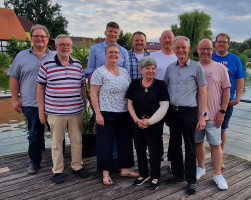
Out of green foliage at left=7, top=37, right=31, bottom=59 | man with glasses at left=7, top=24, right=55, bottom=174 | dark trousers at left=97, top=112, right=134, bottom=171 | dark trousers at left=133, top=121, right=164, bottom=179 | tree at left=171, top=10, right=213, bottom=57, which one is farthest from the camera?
tree at left=171, top=10, right=213, bottom=57

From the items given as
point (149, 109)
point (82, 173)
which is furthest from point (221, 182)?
point (82, 173)

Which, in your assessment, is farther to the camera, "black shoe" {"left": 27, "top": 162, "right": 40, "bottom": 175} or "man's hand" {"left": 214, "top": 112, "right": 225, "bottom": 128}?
"black shoe" {"left": 27, "top": 162, "right": 40, "bottom": 175}

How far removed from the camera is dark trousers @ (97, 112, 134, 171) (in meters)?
2.62

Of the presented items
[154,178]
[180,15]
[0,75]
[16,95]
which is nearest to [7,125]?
[16,95]

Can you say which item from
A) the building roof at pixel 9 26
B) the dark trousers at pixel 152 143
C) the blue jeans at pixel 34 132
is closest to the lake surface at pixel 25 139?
the blue jeans at pixel 34 132

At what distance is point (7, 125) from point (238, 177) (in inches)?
274

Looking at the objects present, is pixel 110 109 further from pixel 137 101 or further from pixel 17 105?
pixel 17 105

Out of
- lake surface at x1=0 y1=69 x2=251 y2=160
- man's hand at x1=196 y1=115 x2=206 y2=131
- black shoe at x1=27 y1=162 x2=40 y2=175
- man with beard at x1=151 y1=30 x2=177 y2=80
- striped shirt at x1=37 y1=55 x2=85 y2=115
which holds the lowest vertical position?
lake surface at x1=0 y1=69 x2=251 y2=160

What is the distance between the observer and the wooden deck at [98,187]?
241 cm

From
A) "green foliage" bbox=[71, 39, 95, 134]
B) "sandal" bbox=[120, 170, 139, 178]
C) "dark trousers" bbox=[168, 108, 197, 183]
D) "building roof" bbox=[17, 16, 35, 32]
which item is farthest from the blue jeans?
"building roof" bbox=[17, 16, 35, 32]

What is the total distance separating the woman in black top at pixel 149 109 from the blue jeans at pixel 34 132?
1.18 m

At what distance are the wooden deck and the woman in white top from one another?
19 cm

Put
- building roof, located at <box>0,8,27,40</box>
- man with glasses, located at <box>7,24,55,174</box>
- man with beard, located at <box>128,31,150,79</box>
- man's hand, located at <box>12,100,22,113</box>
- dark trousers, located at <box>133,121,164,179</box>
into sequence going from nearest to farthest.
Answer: dark trousers, located at <box>133,121,164,179</box>, man with glasses, located at <box>7,24,55,174</box>, man's hand, located at <box>12,100,22,113</box>, man with beard, located at <box>128,31,150,79</box>, building roof, located at <box>0,8,27,40</box>

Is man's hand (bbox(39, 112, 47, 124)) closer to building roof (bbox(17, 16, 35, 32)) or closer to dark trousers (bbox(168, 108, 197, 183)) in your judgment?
dark trousers (bbox(168, 108, 197, 183))
